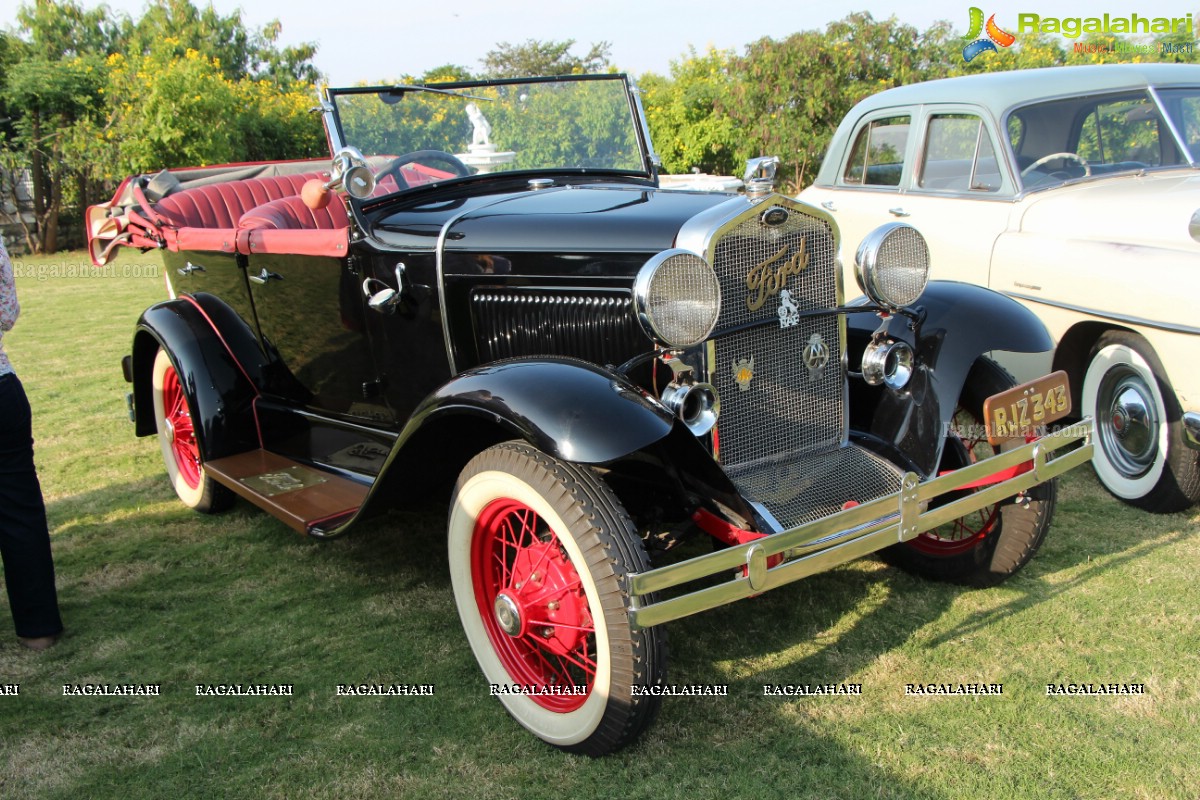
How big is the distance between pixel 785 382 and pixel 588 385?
0.77 m

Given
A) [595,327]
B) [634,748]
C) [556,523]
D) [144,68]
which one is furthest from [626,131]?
[144,68]

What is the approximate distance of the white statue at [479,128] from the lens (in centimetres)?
368

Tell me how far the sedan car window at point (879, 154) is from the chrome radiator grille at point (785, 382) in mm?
2864

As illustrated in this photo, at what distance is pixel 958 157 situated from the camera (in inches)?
195

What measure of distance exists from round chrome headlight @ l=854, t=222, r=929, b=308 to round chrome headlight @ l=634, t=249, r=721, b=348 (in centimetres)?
64

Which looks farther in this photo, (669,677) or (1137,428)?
(1137,428)

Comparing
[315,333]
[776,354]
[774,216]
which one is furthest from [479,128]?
[776,354]

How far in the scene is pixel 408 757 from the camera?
243 centimetres

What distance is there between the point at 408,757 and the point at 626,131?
100 inches

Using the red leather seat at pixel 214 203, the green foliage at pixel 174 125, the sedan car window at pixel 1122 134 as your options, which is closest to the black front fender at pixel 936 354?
the sedan car window at pixel 1122 134

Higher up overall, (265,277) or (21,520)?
(265,277)

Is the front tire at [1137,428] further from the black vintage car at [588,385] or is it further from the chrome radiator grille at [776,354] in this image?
the chrome radiator grille at [776,354]

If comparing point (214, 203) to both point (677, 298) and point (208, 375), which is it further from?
point (677, 298)

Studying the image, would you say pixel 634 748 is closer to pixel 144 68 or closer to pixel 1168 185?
pixel 1168 185
